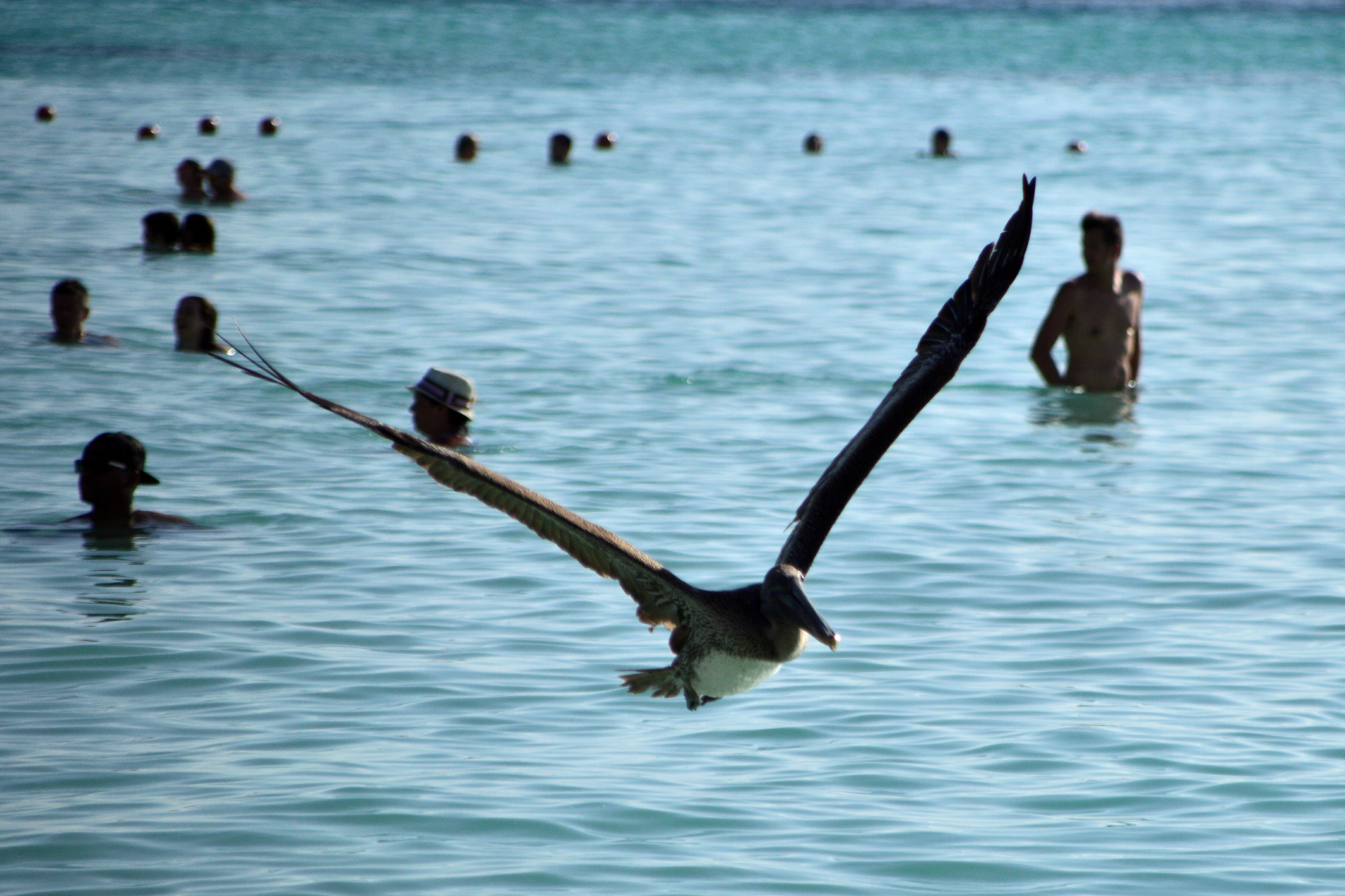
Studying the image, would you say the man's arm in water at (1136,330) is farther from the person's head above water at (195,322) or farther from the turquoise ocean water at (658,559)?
the person's head above water at (195,322)

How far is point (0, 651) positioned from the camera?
8.02 m

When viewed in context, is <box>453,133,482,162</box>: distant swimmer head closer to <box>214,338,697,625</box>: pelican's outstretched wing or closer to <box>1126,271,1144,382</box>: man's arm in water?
<box>1126,271,1144,382</box>: man's arm in water

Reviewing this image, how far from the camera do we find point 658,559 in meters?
9.69

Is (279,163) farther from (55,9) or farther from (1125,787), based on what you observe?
(55,9)

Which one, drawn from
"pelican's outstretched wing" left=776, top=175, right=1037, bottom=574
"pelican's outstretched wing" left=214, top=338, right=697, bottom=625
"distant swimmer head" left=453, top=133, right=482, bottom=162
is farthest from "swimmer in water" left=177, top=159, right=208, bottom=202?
"pelican's outstretched wing" left=214, top=338, right=697, bottom=625

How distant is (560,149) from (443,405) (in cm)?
2099

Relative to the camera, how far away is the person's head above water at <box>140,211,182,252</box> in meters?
19.9

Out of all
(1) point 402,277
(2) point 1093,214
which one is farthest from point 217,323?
(2) point 1093,214

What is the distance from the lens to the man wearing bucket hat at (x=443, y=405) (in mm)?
11602

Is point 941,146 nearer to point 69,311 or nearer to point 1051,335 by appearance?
point 1051,335

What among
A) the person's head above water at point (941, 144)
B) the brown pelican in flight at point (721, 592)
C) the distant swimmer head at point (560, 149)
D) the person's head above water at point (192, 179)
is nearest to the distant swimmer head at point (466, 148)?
the distant swimmer head at point (560, 149)

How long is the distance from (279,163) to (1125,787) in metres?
25.8

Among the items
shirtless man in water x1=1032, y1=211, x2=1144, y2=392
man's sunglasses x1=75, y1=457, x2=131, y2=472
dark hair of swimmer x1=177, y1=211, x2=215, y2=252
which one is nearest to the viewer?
man's sunglasses x1=75, y1=457, x2=131, y2=472

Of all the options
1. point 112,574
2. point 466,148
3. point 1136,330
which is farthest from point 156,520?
point 466,148
